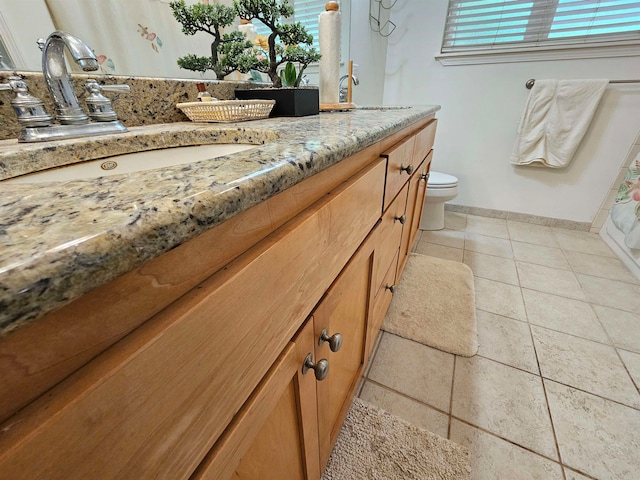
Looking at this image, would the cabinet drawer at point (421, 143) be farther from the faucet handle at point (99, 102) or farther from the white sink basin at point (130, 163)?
the faucet handle at point (99, 102)

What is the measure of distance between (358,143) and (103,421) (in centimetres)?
42

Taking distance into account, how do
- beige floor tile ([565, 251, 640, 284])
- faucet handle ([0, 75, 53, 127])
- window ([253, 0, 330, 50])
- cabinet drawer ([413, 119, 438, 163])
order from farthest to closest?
beige floor tile ([565, 251, 640, 284]), window ([253, 0, 330, 50]), cabinet drawer ([413, 119, 438, 163]), faucet handle ([0, 75, 53, 127])

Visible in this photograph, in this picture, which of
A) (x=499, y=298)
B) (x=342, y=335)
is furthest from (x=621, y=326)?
(x=342, y=335)

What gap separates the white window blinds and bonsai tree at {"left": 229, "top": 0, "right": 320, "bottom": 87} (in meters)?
1.52

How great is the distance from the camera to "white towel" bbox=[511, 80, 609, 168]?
1.61 metres

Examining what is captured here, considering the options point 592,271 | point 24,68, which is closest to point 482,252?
point 592,271

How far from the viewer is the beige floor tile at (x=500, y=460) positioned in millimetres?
693

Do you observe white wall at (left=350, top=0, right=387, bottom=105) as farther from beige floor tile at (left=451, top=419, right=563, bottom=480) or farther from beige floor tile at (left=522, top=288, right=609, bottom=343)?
beige floor tile at (left=451, top=419, right=563, bottom=480)

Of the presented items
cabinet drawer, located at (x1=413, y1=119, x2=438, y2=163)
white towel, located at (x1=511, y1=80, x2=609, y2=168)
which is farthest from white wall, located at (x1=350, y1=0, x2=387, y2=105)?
white towel, located at (x1=511, y1=80, x2=609, y2=168)

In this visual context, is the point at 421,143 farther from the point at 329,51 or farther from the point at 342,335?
the point at 342,335

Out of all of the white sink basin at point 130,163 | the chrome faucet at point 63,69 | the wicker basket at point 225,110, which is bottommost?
the white sink basin at point 130,163

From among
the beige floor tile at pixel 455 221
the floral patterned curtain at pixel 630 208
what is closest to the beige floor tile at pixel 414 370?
the beige floor tile at pixel 455 221

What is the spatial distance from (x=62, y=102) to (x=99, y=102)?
61 mm

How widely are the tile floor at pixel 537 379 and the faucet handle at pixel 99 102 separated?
1058 mm
